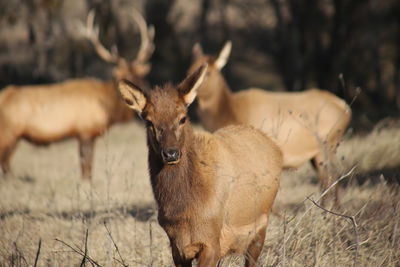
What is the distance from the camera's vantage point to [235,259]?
4.26m

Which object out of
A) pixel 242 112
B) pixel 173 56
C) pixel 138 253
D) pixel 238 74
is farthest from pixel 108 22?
pixel 138 253

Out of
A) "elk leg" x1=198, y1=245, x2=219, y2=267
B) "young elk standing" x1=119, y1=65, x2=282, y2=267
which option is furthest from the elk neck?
"elk leg" x1=198, y1=245, x2=219, y2=267

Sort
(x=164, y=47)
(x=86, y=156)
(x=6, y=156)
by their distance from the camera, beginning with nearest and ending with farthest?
(x=6, y=156), (x=86, y=156), (x=164, y=47)

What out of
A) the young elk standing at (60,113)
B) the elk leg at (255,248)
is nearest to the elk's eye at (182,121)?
the elk leg at (255,248)

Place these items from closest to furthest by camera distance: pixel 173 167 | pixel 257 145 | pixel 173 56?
1. pixel 173 167
2. pixel 257 145
3. pixel 173 56

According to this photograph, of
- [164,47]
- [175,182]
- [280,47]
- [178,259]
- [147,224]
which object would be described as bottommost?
[164,47]

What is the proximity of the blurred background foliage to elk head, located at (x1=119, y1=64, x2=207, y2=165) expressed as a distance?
277 inches

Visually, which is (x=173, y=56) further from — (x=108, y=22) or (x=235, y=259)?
(x=235, y=259)

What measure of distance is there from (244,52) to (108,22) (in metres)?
8.96

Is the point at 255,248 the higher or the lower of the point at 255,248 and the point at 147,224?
the higher

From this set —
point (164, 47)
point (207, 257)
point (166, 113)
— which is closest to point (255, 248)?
point (207, 257)

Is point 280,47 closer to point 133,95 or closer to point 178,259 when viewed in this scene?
point 133,95

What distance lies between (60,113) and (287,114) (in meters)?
4.19

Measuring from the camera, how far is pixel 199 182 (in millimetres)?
3604
